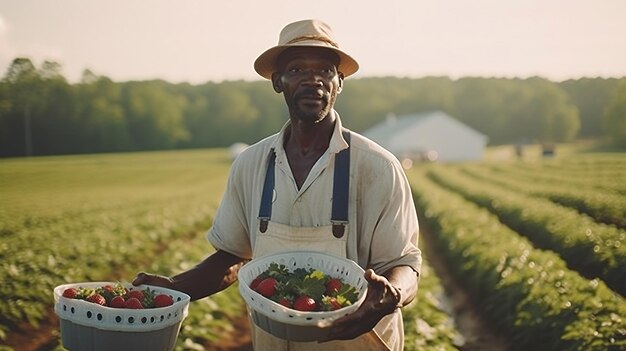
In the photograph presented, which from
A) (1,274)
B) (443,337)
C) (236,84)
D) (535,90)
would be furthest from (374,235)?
(236,84)

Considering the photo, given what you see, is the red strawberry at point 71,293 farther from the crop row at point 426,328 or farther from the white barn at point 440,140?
the white barn at point 440,140

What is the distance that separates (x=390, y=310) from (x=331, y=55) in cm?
109

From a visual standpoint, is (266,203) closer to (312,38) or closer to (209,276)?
(209,276)

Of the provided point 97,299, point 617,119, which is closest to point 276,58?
point 97,299

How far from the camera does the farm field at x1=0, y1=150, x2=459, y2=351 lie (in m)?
6.38

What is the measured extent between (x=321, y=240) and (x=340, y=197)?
0.65 feet

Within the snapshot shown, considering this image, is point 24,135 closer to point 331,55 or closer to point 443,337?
point 443,337

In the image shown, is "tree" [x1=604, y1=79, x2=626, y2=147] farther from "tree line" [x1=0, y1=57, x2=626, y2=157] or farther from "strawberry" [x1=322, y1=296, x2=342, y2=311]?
"strawberry" [x1=322, y1=296, x2=342, y2=311]

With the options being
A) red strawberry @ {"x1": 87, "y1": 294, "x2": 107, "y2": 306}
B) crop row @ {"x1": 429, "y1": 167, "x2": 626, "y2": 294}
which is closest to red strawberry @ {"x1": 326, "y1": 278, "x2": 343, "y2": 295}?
red strawberry @ {"x1": 87, "y1": 294, "x2": 107, "y2": 306}

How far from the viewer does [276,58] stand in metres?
2.46

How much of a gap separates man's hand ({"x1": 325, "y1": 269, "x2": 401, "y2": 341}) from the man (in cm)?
17

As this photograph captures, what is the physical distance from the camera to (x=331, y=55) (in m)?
2.37

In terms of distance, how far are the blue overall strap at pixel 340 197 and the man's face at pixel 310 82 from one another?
23 centimetres

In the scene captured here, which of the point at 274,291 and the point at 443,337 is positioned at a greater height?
the point at 274,291
